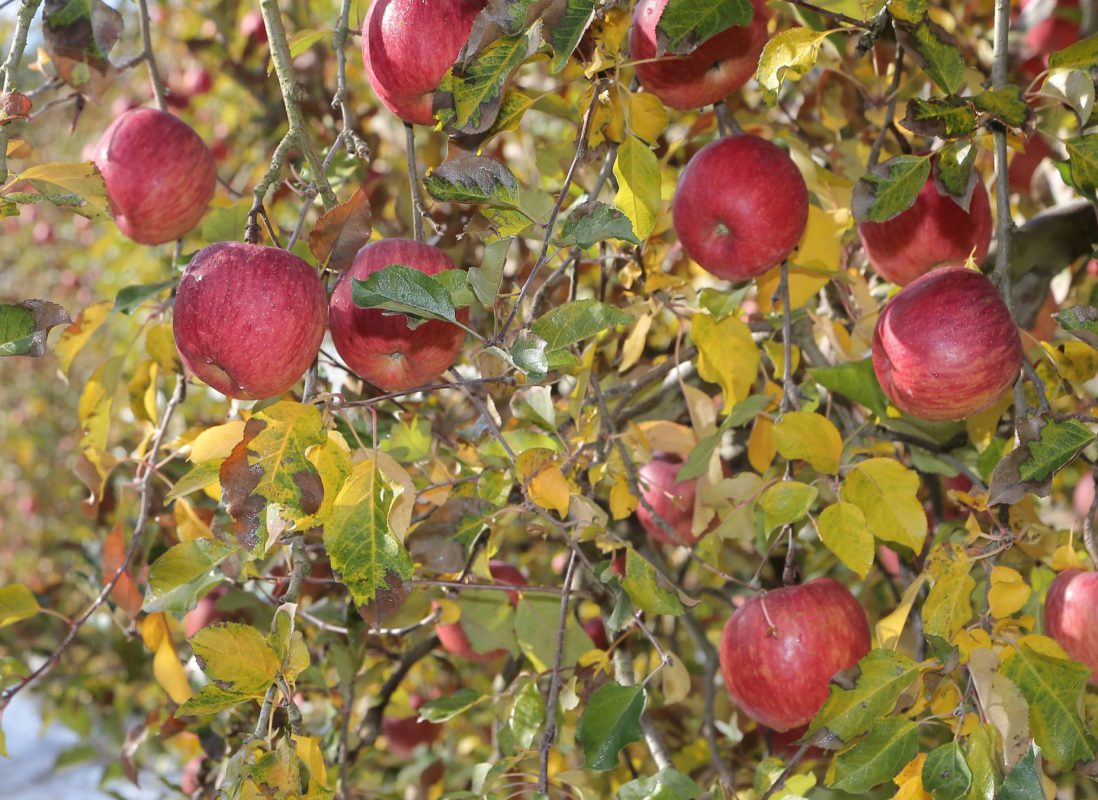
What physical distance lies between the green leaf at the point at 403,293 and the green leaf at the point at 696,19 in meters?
0.28

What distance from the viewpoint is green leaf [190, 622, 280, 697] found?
0.79 m

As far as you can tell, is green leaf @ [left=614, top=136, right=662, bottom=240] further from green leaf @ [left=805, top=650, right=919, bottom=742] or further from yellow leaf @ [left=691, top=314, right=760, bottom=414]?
green leaf @ [left=805, top=650, right=919, bottom=742]

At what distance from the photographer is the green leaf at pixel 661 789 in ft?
2.96

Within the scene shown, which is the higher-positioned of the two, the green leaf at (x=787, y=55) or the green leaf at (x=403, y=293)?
the green leaf at (x=787, y=55)

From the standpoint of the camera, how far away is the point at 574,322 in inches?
33.7

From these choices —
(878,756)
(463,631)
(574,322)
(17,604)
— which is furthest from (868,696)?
(17,604)

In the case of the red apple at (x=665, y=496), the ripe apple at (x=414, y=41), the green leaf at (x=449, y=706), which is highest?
the ripe apple at (x=414, y=41)

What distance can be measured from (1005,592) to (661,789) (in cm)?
34

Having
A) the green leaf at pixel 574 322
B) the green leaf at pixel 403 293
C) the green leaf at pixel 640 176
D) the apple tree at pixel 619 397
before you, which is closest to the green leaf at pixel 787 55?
the apple tree at pixel 619 397

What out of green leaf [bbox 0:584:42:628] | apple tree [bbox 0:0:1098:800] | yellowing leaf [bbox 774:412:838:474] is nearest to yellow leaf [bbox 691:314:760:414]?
apple tree [bbox 0:0:1098:800]

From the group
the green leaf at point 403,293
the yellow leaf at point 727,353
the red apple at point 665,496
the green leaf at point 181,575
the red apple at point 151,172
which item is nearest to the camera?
the green leaf at point 403,293

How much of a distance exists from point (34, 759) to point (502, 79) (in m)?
5.85

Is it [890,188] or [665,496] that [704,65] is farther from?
[665,496]

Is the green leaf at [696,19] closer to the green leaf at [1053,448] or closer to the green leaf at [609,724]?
the green leaf at [1053,448]
